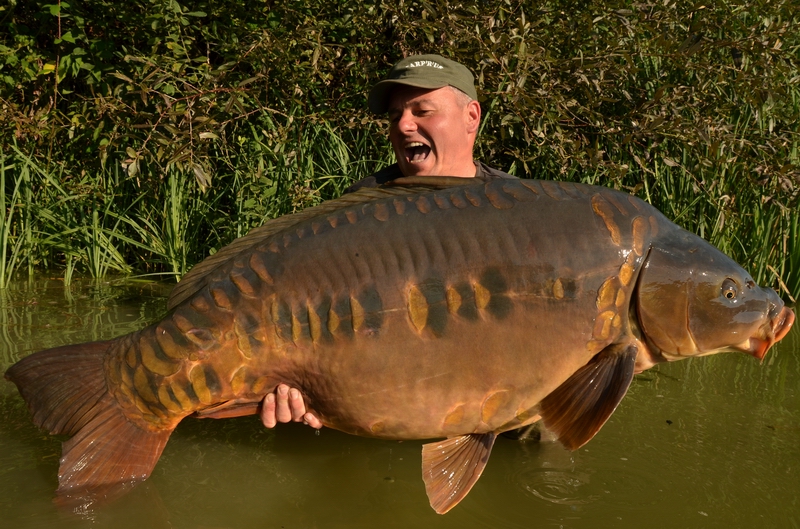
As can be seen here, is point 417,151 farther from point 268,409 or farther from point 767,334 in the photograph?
point 767,334

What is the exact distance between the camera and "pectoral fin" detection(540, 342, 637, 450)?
6.07 ft

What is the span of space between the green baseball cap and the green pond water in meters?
1.21

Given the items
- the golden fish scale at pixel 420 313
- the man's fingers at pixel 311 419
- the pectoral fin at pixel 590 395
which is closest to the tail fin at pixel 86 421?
the golden fish scale at pixel 420 313

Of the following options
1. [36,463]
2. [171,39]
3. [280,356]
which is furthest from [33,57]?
[280,356]

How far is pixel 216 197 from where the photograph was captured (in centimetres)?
A: 448

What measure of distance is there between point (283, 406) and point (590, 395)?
733 millimetres

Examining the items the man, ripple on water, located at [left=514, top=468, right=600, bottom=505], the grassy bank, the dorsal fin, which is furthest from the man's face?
ripple on water, located at [left=514, top=468, right=600, bottom=505]

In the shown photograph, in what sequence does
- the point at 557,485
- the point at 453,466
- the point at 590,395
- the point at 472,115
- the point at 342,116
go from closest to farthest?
the point at 590,395 < the point at 453,466 < the point at 557,485 < the point at 472,115 < the point at 342,116

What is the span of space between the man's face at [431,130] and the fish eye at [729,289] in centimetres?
120

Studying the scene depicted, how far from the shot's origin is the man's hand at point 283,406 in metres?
1.99

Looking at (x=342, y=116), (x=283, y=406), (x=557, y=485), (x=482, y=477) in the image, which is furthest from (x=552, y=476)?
(x=342, y=116)

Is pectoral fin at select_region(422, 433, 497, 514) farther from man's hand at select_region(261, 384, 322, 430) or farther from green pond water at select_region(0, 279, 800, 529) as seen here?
man's hand at select_region(261, 384, 322, 430)

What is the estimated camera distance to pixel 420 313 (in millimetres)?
1896

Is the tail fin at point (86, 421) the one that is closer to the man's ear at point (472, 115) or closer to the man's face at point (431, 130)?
the man's face at point (431, 130)
